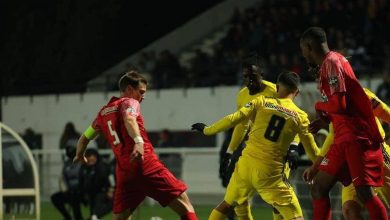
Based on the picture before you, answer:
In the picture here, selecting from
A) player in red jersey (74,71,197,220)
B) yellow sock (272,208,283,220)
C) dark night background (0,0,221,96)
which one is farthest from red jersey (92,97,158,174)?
dark night background (0,0,221,96)

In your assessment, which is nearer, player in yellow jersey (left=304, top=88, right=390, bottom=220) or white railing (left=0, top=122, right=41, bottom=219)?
player in yellow jersey (left=304, top=88, right=390, bottom=220)

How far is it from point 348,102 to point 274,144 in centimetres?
184

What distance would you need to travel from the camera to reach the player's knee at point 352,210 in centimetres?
988

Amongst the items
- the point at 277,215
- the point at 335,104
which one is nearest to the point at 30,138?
the point at 277,215

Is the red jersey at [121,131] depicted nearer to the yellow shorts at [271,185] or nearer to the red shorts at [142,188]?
the red shorts at [142,188]

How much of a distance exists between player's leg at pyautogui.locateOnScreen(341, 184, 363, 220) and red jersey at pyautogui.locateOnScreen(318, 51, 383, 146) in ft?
4.13

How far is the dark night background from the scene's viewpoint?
2986cm

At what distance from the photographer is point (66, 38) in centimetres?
3023

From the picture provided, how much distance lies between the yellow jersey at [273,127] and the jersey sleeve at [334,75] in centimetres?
183

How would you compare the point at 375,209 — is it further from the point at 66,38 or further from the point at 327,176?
the point at 66,38

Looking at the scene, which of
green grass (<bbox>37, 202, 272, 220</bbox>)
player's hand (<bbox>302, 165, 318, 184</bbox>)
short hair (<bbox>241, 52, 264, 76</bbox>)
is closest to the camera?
player's hand (<bbox>302, 165, 318, 184</bbox>)

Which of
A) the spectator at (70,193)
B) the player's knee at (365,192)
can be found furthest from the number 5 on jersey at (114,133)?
the spectator at (70,193)

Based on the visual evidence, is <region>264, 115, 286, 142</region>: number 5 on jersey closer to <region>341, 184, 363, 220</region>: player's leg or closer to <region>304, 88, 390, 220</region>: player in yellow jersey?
<region>304, 88, 390, 220</region>: player in yellow jersey

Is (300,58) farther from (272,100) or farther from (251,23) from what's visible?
(272,100)
